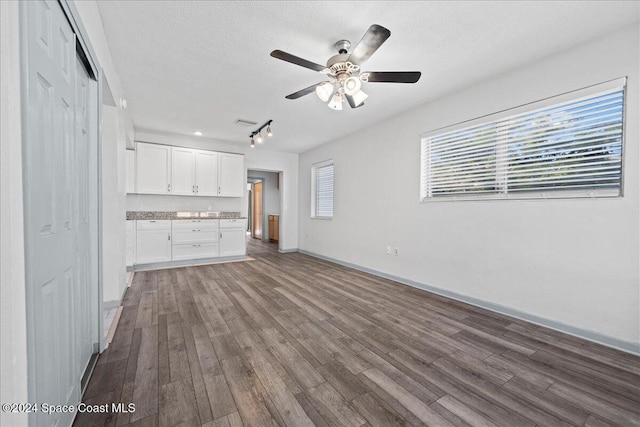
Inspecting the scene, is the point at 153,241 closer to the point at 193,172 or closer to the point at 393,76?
the point at 193,172

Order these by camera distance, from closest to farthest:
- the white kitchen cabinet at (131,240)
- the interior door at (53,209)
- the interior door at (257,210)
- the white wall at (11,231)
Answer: the white wall at (11,231)
the interior door at (53,209)
the white kitchen cabinet at (131,240)
the interior door at (257,210)

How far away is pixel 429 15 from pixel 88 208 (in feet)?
9.50

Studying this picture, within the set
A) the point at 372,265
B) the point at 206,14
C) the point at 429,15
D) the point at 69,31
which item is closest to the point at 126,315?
the point at 69,31

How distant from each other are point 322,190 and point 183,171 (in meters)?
2.98

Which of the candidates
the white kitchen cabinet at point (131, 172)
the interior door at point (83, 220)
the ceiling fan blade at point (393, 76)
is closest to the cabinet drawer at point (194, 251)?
the white kitchen cabinet at point (131, 172)

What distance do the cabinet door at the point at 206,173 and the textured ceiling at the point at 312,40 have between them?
186 cm

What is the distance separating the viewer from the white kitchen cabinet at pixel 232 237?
18.2 ft

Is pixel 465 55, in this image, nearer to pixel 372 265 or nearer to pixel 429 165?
pixel 429 165

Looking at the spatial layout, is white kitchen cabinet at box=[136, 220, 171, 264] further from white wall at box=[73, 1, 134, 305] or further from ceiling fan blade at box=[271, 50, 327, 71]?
ceiling fan blade at box=[271, 50, 327, 71]

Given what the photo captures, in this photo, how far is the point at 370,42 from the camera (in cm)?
191

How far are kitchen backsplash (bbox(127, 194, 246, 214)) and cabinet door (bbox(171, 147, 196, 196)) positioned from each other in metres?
0.37

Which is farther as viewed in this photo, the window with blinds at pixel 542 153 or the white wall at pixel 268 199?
the white wall at pixel 268 199

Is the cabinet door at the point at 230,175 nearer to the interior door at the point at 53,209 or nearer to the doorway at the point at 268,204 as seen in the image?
the doorway at the point at 268,204

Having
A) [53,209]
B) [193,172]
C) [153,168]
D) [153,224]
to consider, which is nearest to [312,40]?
[53,209]
